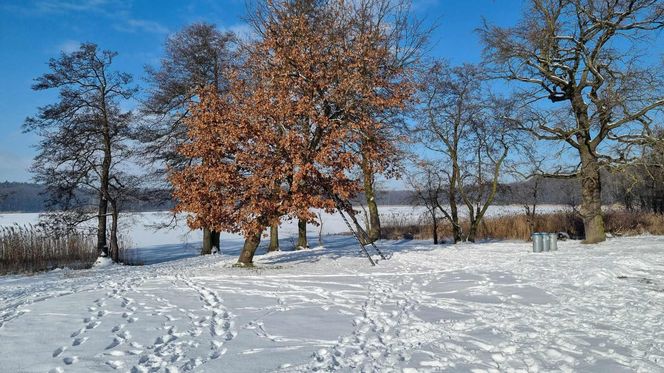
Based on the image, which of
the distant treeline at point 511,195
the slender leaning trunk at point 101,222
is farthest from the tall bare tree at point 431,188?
the slender leaning trunk at point 101,222

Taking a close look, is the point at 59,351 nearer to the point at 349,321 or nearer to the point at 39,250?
the point at 349,321

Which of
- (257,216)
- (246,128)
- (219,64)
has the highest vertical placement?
(219,64)

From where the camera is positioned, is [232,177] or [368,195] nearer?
[232,177]

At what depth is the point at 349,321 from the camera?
667cm

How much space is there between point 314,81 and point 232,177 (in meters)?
3.16

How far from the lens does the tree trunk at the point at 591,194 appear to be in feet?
56.6

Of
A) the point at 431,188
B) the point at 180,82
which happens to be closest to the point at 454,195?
the point at 431,188

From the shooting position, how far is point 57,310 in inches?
271

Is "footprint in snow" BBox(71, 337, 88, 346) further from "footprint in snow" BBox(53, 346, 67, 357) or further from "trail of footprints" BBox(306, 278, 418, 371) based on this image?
"trail of footprints" BBox(306, 278, 418, 371)

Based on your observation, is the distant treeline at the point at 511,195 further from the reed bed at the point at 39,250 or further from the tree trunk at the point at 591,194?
the reed bed at the point at 39,250

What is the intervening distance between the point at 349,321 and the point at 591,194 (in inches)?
568

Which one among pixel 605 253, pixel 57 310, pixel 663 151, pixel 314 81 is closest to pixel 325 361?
pixel 57 310

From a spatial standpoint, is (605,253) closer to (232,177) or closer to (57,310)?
(232,177)

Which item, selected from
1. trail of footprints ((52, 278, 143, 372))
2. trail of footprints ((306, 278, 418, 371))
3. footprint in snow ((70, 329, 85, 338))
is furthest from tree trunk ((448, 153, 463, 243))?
footprint in snow ((70, 329, 85, 338))
